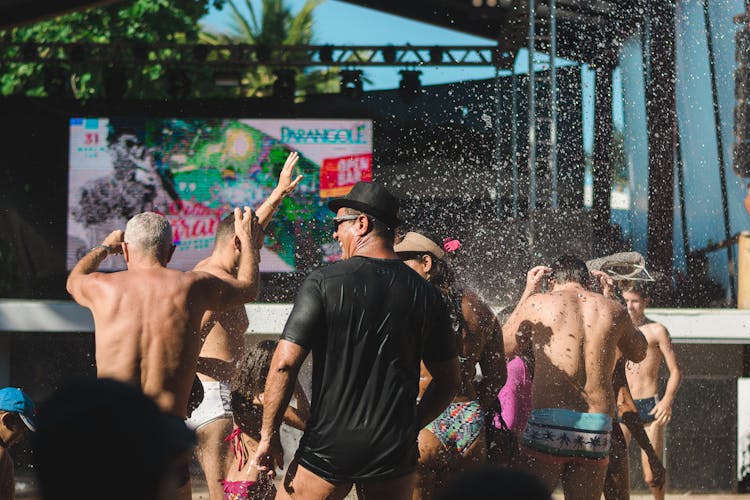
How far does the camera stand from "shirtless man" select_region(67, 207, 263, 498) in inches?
147

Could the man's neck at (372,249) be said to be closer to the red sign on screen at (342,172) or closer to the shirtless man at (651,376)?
the shirtless man at (651,376)

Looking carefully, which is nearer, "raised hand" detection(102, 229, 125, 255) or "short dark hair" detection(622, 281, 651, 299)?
"raised hand" detection(102, 229, 125, 255)

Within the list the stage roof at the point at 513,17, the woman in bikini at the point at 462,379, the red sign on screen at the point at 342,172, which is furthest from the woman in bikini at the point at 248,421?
the red sign on screen at the point at 342,172

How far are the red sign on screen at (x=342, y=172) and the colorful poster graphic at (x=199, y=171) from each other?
0.02m

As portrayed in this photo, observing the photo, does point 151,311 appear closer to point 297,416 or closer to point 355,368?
point 297,416

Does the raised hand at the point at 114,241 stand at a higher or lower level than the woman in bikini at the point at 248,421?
higher

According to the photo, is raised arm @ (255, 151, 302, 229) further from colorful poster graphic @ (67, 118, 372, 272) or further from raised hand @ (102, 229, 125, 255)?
colorful poster graphic @ (67, 118, 372, 272)

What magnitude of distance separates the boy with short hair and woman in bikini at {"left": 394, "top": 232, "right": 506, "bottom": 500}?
175 cm

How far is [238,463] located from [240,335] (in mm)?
1052

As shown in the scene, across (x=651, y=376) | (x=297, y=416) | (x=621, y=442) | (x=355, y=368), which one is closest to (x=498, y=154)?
(x=651, y=376)

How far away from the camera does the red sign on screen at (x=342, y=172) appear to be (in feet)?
47.8

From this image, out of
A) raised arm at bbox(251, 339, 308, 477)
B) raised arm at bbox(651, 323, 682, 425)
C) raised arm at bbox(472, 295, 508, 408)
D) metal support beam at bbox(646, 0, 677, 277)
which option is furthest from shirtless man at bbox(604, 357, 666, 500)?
metal support beam at bbox(646, 0, 677, 277)

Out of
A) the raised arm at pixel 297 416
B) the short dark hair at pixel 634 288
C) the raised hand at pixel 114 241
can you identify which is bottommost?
the raised arm at pixel 297 416

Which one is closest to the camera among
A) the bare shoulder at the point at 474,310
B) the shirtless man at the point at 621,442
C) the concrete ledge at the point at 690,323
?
the bare shoulder at the point at 474,310
